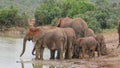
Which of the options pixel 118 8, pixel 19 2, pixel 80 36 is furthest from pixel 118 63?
pixel 19 2

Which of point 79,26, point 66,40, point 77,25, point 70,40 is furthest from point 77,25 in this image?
point 66,40

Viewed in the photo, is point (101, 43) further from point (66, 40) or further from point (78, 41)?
point (66, 40)

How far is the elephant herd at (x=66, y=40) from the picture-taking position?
56.4ft

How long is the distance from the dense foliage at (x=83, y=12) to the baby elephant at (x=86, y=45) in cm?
2131

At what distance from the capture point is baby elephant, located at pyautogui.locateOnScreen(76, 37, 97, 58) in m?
18.0

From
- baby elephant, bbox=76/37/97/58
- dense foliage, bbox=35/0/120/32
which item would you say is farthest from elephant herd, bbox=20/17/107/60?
dense foliage, bbox=35/0/120/32

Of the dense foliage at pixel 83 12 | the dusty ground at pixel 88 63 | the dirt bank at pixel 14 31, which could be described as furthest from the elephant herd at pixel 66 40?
the dirt bank at pixel 14 31

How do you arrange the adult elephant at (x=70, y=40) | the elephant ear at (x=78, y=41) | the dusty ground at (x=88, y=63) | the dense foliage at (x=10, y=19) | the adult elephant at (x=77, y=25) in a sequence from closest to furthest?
the dusty ground at (x=88, y=63)
the adult elephant at (x=70, y=40)
the elephant ear at (x=78, y=41)
the adult elephant at (x=77, y=25)
the dense foliage at (x=10, y=19)

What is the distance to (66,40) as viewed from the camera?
17.7 metres

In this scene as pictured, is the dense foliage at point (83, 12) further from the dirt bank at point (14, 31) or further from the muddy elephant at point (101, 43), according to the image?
the muddy elephant at point (101, 43)

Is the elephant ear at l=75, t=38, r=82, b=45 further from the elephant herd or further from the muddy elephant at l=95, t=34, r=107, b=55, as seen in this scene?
the muddy elephant at l=95, t=34, r=107, b=55

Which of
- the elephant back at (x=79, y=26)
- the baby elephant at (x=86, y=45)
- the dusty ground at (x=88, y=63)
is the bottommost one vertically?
the dusty ground at (x=88, y=63)

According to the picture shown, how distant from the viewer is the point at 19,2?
10162 centimetres

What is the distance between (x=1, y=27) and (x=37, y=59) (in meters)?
36.3
